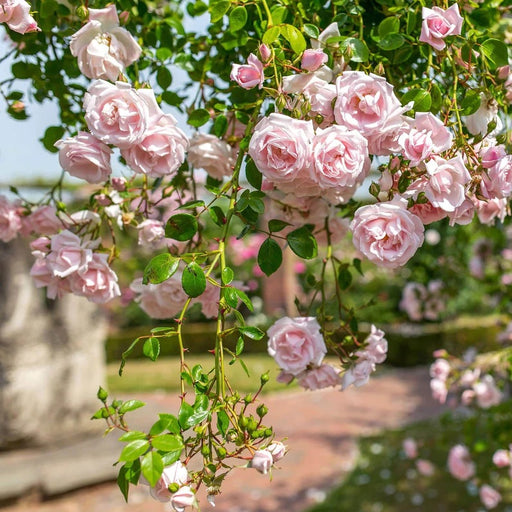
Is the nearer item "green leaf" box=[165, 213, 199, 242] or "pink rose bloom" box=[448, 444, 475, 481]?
"green leaf" box=[165, 213, 199, 242]

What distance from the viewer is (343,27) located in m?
1.17

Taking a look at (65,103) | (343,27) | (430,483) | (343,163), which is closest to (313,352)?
(343,163)

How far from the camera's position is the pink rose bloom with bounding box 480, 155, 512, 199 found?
1.01 meters

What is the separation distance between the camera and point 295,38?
40.6 inches

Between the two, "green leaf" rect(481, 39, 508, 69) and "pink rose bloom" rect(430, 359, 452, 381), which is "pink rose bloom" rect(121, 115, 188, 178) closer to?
"green leaf" rect(481, 39, 508, 69)

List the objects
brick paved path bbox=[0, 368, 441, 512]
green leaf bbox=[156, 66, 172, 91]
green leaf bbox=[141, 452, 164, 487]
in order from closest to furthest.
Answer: green leaf bbox=[141, 452, 164, 487]
green leaf bbox=[156, 66, 172, 91]
brick paved path bbox=[0, 368, 441, 512]

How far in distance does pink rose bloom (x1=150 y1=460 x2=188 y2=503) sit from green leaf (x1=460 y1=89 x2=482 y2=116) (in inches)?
29.8

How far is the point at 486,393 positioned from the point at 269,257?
1.82 metres

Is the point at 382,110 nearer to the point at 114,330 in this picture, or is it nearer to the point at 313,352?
the point at 313,352

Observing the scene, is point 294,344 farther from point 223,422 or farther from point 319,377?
point 223,422

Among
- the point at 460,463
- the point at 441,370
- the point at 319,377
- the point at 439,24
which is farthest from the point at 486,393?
the point at 439,24

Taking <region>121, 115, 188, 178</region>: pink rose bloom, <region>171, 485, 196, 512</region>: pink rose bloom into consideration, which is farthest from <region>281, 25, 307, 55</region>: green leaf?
<region>171, 485, 196, 512</region>: pink rose bloom

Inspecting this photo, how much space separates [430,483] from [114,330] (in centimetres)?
920

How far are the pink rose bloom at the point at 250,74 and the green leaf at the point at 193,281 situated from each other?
31 centimetres
